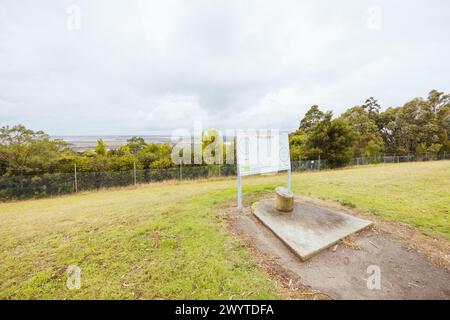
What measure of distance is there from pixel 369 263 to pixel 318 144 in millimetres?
19488

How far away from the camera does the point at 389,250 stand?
3316 millimetres

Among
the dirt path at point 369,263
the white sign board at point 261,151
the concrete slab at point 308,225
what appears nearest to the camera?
the dirt path at point 369,263

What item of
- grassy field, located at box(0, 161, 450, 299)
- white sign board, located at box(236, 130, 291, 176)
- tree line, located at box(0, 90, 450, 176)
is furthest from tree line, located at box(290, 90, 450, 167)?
grassy field, located at box(0, 161, 450, 299)

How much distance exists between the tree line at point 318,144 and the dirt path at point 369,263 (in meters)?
11.9

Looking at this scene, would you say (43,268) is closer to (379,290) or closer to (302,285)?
(302,285)

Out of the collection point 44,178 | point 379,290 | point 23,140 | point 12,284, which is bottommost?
point 379,290

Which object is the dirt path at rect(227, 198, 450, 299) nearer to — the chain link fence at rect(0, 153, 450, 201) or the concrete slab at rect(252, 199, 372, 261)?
the concrete slab at rect(252, 199, 372, 261)

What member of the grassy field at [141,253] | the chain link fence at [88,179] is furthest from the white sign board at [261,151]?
the chain link fence at [88,179]

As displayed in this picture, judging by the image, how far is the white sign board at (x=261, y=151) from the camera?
16.0 ft

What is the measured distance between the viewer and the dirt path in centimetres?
241

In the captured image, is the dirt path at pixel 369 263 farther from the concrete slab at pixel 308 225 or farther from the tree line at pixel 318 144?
the tree line at pixel 318 144

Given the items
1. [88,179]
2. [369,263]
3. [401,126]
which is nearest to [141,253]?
[369,263]
